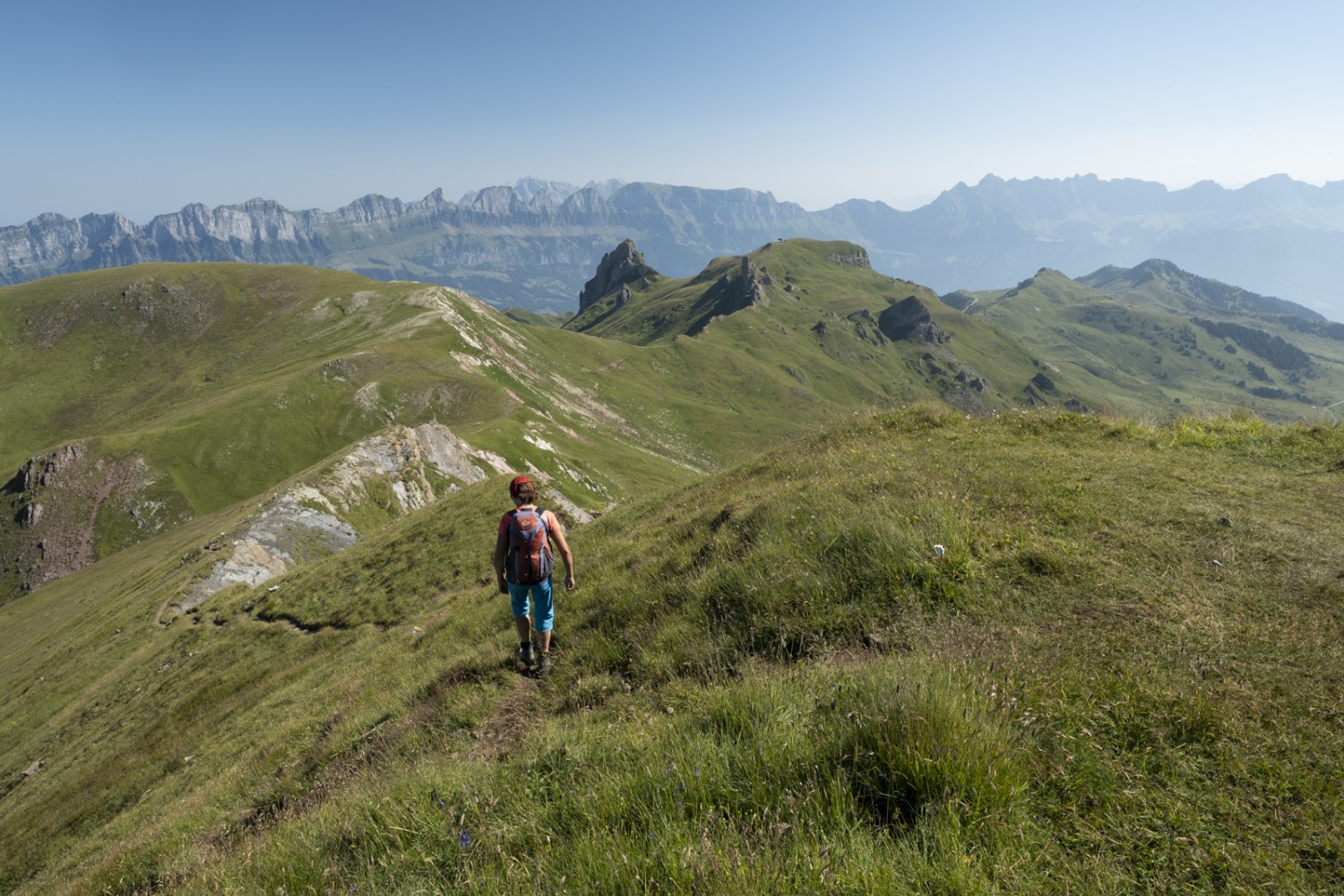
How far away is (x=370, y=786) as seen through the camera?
6.44 metres

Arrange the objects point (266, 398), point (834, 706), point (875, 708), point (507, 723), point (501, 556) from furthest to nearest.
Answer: point (266, 398) < point (501, 556) < point (507, 723) < point (834, 706) < point (875, 708)

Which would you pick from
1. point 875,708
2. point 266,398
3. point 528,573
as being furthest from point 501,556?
point 266,398

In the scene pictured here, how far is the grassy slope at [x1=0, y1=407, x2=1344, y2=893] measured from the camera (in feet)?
12.2

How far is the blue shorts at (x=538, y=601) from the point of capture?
31.1 ft

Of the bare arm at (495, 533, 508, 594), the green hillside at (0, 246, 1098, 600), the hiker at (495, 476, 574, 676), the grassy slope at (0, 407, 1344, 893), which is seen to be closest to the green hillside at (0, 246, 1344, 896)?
the grassy slope at (0, 407, 1344, 893)

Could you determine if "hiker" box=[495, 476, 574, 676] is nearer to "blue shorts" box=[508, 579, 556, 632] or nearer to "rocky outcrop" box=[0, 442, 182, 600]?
"blue shorts" box=[508, 579, 556, 632]

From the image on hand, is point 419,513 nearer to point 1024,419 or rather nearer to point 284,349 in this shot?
point 1024,419

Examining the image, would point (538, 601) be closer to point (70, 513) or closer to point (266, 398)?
point (266, 398)

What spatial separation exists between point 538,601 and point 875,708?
643 centimetres

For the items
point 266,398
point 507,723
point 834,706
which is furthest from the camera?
point 266,398

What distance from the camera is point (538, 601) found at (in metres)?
9.56

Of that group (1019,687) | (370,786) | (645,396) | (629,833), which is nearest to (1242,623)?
(1019,687)

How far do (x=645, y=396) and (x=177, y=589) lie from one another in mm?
135525

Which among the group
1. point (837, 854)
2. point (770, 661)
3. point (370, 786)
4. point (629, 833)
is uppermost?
point (837, 854)
